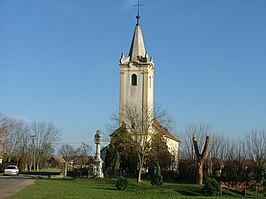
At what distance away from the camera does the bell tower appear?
192 feet

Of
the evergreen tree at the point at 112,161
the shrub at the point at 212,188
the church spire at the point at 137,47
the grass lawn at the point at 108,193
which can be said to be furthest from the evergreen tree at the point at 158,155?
the shrub at the point at 212,188

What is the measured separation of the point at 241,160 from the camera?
40438mm

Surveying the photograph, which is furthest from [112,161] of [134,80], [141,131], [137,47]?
[137,47]

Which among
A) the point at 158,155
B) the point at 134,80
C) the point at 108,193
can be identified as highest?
the point at 134,80

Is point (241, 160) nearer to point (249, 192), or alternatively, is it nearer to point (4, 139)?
point (249, 192)

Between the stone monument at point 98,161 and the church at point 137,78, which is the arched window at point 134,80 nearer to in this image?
the church at point 137,78

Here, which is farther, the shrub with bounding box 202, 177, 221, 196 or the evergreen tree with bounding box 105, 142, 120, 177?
the evergreen tree with bounding box 105, 142, 120, 177

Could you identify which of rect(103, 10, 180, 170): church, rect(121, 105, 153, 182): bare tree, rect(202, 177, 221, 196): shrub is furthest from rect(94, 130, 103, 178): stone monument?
rect(202, 177, 221, 196): shrub

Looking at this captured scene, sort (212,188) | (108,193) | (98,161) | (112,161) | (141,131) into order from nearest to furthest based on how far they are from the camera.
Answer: (108,193) → (212,188) → (98,161) → (141,131) → (112,161)

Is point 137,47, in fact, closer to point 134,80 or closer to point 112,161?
point 134,80

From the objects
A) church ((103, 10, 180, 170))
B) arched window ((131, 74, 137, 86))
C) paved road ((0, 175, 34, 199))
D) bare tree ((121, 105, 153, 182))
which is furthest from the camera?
arched window ((131, 74, 137, 86))

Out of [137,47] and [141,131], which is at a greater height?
[137,47]

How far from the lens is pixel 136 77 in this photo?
59.4 meters

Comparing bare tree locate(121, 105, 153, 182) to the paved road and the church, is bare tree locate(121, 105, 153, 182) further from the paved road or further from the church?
the paved road
